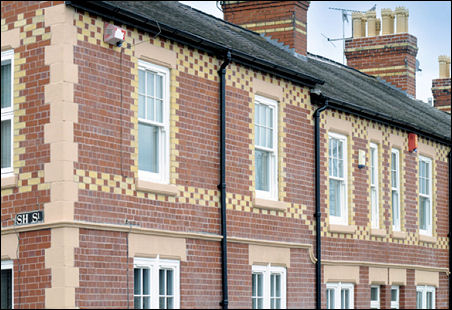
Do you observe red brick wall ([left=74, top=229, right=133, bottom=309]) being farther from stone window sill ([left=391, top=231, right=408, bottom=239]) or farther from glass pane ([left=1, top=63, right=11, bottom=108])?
stone window sill ([left=391, top=231, right=408, bottom=239])

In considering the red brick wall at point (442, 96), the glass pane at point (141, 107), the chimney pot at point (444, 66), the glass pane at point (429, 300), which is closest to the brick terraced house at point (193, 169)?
the glass pane at point (141, 107)

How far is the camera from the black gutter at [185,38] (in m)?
15.5

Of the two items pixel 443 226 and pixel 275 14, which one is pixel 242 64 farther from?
pixel 443 226

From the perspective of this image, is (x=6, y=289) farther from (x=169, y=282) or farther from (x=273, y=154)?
(x=273, y=154)

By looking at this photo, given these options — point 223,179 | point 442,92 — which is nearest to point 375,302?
point 223,179

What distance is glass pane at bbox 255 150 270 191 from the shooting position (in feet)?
63.6

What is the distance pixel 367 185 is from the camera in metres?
22.9

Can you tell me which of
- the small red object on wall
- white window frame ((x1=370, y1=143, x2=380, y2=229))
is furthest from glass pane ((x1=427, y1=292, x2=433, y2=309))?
the small red object on wall

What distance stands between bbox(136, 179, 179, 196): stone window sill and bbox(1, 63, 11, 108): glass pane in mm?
2261

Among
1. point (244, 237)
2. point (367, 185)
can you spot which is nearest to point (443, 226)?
point (367, 185)

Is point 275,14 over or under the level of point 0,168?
over

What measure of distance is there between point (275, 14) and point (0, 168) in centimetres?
1128

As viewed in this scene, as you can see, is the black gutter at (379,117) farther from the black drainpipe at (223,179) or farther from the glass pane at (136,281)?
the glass pane at (136,281)

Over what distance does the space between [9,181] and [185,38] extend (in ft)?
12.8
